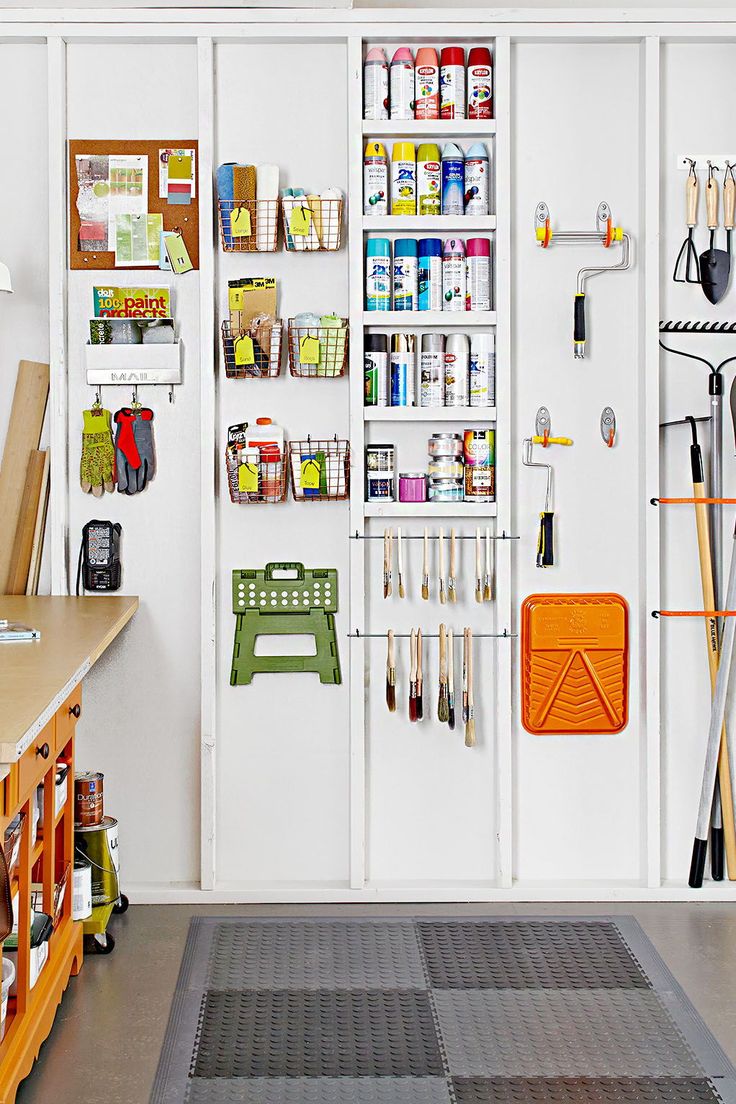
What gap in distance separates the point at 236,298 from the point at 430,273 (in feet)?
2.04

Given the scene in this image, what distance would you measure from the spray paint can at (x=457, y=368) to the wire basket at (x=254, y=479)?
23.3 inches

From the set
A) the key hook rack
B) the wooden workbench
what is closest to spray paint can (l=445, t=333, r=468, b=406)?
the key hook rack

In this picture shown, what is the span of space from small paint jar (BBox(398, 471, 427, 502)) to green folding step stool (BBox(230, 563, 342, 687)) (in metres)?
0.34

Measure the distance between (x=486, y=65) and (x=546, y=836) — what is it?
247 centimetres

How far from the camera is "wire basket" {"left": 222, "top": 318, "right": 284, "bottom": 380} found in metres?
3.32

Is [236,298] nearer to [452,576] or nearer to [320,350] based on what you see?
[320,350]

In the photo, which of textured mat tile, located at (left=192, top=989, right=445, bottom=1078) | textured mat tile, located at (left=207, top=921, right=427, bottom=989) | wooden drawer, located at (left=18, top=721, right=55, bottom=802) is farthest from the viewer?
textured mat tile, located at (left=207, top=921, right=427, bottom=989)

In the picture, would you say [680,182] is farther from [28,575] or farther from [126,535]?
[28,575]

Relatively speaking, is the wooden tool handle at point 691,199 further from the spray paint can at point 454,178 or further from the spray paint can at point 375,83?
the spray paint can at point 375,83

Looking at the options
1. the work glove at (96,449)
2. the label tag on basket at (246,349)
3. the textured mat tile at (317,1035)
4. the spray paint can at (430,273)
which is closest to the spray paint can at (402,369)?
the spray paint can at (430,273)

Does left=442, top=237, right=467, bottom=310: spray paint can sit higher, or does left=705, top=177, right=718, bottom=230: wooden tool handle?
left=705, top=177, right=718, bottom=230: wooden tool handle

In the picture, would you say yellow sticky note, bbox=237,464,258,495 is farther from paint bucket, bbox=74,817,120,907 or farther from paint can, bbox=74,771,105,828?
paint bucket, bbox=74,817,120,907

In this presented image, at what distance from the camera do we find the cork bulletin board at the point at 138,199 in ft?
11.0

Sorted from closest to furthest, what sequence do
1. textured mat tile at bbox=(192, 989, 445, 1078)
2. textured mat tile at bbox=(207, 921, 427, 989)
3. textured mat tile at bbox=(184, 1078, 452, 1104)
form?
textured mat tile at bbox=(184, 1078, 452, 1104) → textured mat tile at bbox=(192, 989, 445, 1078) → textured mat tile at bbox=(207, 921, 427, 989)
